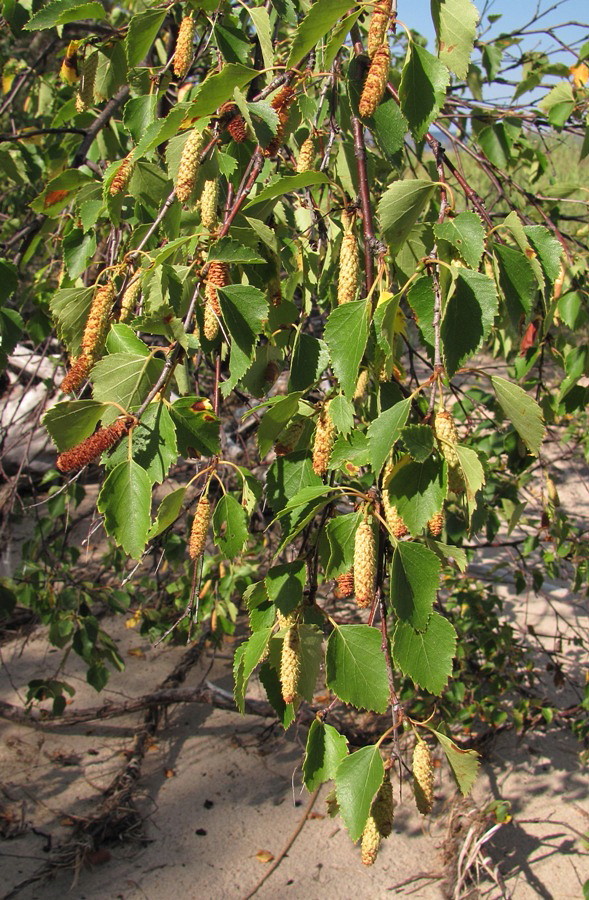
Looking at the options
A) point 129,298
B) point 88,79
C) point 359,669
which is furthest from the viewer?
point 88,79

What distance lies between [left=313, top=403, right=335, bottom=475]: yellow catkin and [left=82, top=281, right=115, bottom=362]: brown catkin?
0.96 ft

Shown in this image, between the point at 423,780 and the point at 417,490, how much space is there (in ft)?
Answer: 1.05

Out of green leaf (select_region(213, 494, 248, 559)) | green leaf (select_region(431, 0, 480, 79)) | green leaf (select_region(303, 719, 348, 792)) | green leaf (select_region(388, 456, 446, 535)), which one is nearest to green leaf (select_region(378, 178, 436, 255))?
green leaf (select_region(431, 0, 480, 79))

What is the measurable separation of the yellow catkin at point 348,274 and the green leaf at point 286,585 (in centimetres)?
32

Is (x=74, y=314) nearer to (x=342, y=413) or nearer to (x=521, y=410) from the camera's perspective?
(x=342, y=413)

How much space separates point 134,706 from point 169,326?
6.44ft

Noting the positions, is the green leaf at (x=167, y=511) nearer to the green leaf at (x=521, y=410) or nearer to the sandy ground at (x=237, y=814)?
the green leaf at (x=521, y=410)

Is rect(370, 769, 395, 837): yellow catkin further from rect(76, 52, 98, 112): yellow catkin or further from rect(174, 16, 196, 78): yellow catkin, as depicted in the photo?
rect(76, 52, 98, 112): yellow catkin

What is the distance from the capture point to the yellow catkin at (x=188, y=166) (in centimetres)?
87

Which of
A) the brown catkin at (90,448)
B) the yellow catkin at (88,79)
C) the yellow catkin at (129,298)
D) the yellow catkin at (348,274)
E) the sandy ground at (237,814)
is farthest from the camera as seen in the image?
the sandy ground at (237,814)

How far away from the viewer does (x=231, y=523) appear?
927 mm

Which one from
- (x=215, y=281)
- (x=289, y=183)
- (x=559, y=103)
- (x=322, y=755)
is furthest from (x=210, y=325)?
(x=559, y=103)

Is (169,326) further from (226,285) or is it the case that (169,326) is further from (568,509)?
(568,509)

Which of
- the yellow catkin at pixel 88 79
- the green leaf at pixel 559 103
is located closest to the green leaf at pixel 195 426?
the yellow catkin at pixel 88 79
